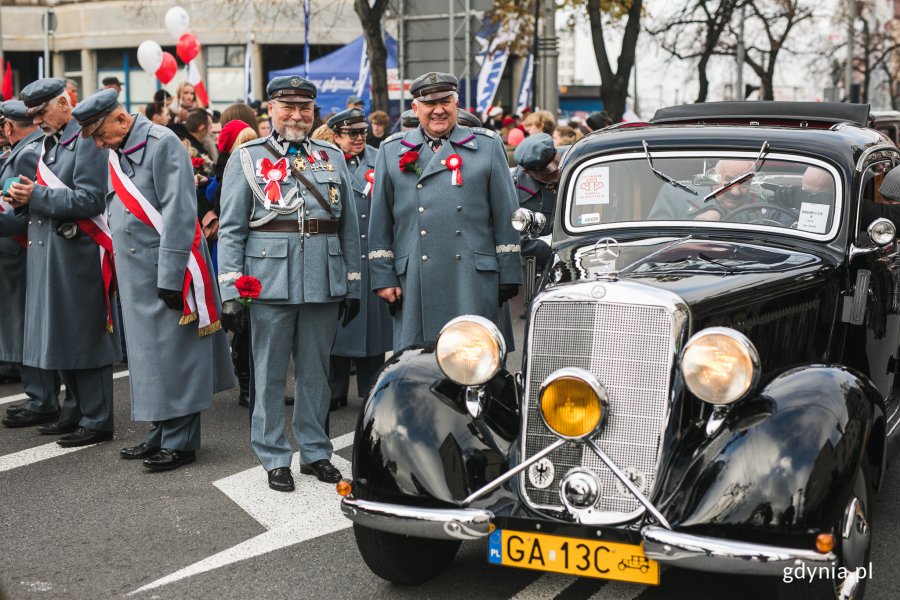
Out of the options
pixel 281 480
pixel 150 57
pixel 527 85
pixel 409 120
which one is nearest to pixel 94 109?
pixel 281 480

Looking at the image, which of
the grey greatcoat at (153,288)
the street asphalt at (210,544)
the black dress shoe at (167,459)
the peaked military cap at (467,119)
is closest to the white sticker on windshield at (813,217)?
the street asphalt at (210,544)

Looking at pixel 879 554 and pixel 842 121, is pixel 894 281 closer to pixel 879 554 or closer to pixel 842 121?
pixel 842 121

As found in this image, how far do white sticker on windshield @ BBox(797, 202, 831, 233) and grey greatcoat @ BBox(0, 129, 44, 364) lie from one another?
499 cm

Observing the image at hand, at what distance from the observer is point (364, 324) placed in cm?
771

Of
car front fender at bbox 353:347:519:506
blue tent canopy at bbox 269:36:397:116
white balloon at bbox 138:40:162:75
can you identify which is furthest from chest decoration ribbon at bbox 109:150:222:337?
blue tent canopy at bbox 269:36:397:116

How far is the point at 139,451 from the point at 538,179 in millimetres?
3581

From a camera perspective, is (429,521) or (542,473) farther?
(542,473)

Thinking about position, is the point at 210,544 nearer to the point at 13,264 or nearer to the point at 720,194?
the point at 720,194

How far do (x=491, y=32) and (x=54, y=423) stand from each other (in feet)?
68.8

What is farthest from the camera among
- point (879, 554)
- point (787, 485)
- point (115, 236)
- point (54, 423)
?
point (54, 423)

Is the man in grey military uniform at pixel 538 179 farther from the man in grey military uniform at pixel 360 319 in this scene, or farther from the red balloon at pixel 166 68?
the red balloon at pixel 166 68

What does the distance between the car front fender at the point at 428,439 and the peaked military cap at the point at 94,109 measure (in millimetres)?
2752

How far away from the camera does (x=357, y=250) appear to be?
615 centimetres

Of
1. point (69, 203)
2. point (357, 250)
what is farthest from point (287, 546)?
point (69, 203)
